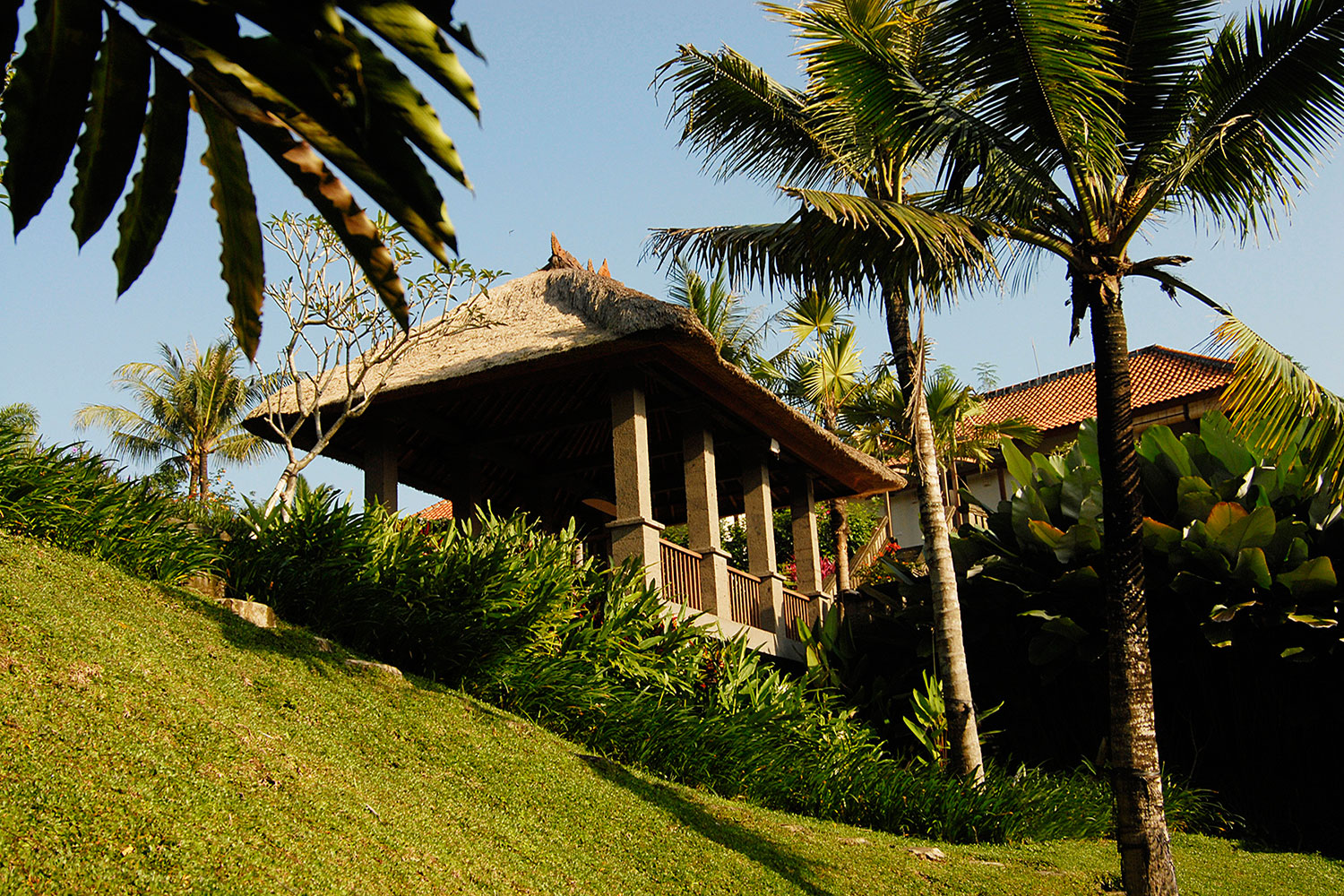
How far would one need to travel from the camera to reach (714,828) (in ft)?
22.7

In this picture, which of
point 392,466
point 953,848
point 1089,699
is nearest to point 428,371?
point 392,466

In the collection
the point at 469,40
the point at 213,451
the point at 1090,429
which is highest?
the point at 213,451

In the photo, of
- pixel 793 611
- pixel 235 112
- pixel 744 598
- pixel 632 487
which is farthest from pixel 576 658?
pixel 235 112

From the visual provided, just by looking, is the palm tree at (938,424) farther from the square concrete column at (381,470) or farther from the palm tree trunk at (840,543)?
the square concrete column at (381,470)

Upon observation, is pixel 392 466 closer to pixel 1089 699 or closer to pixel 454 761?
pixel 454 761

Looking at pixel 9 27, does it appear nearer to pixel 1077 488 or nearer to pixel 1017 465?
pixel 1077 488

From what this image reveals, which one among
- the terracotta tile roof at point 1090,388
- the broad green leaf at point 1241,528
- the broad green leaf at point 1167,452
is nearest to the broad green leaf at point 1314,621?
the broad green leaf at point 1241,528

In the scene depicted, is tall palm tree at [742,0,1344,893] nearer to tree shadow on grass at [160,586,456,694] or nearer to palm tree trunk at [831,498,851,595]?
tree shadow on grass at [160,586,456,694]

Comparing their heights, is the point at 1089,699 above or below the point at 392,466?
below

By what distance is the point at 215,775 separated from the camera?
4863 mm

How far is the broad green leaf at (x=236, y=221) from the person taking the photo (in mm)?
989

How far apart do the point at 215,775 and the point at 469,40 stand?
15.7 feet

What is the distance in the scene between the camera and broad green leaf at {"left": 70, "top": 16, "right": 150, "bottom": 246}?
914 millimetres

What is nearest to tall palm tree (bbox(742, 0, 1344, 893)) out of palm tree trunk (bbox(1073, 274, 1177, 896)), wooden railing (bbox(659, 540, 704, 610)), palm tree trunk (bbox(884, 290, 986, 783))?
palm tree trunk (bbox(1073, 274, 1177, 896))
